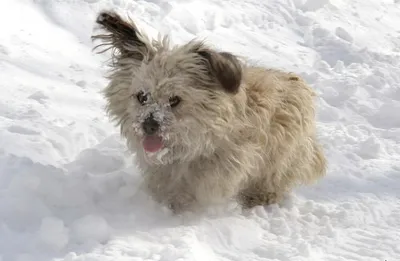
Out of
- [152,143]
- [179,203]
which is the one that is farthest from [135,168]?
[152,143]

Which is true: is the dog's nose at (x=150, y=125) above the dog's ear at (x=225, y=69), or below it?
below

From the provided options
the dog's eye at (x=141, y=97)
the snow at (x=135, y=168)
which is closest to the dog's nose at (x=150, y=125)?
the dog's eye at (x=141, y=97)

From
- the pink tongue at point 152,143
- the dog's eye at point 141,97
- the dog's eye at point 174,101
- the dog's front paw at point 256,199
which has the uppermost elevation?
the dog's eye at point 174,101

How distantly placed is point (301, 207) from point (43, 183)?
1603 mm

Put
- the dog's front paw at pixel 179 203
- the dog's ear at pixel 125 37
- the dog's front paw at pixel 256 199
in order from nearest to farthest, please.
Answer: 1. the dog's ear at pixel 125 37
2. the dog's front paw at pixel 179 203
3. the dog's front paw at pixel 256 199

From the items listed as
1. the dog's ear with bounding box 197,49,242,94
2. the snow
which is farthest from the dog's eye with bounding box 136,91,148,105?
the snow

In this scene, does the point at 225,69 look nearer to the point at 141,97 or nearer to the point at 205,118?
the point at 205,118

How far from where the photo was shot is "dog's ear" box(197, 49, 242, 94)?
125 inches

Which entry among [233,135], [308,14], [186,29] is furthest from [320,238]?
[308,14]

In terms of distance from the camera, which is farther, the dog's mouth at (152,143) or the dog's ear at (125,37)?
the dog's ear at (125,37)

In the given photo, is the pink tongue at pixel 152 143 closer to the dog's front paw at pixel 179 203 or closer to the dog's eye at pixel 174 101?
the dog's eye at pixel 174 101

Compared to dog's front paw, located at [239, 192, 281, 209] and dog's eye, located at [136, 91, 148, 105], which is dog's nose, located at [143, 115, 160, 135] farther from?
dog's front paw, located at [239, 192, 281, 209]

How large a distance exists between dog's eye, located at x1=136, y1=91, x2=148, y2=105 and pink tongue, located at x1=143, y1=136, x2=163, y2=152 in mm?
194

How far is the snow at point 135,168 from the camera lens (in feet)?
10.2
